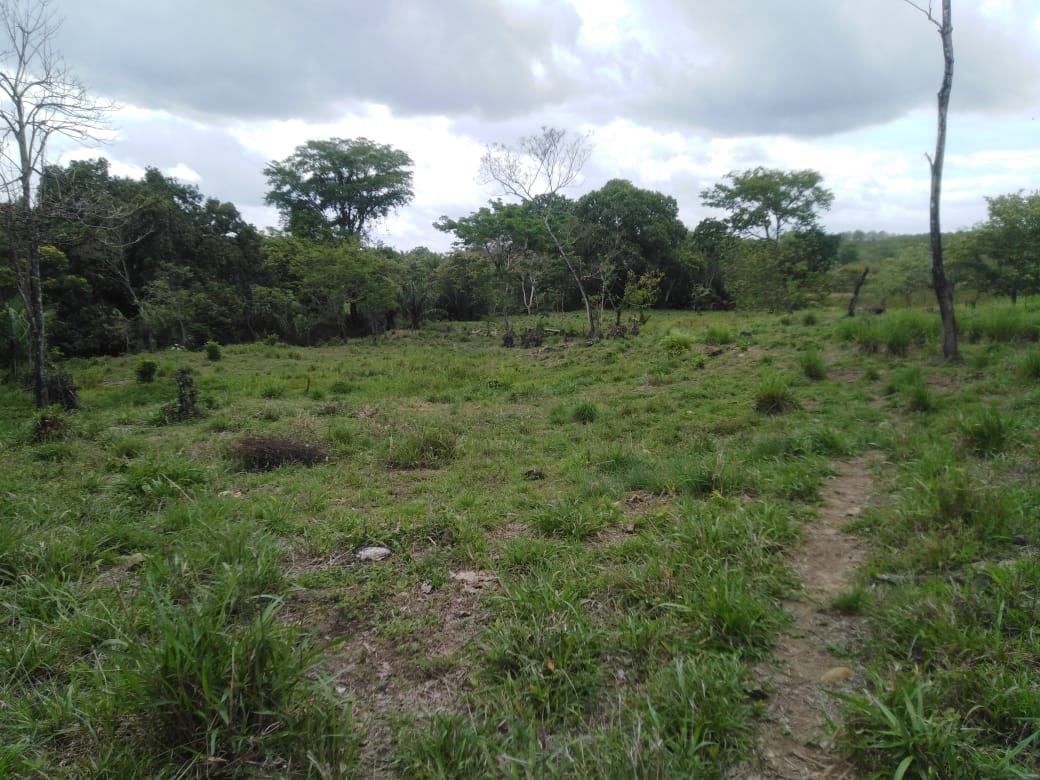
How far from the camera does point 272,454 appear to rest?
5719 mm

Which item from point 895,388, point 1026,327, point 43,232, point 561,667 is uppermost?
point 43,232

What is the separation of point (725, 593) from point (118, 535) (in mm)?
4009

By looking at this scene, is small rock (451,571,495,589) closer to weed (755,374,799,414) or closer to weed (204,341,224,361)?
weed (755,374,799,414)

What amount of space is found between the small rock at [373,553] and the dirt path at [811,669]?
2318 mm

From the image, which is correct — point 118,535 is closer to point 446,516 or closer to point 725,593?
point 446,516

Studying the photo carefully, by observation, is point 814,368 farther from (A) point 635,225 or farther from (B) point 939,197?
(A) point 635,225

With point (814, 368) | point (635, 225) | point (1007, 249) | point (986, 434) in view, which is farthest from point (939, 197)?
point (635, 225)

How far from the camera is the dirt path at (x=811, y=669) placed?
1891mm

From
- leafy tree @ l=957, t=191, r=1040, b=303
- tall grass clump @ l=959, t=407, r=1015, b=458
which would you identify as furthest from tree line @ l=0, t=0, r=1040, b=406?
tall grass clump @ l=959, t=407, r=1015, b=458

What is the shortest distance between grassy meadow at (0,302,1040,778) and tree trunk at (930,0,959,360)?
0.97 m

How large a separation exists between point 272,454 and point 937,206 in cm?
989

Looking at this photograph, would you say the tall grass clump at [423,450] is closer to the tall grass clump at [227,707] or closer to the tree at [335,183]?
the tall grass clump at [227,707]

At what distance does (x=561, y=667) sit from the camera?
232 cm

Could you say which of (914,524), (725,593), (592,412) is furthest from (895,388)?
(725,593)
